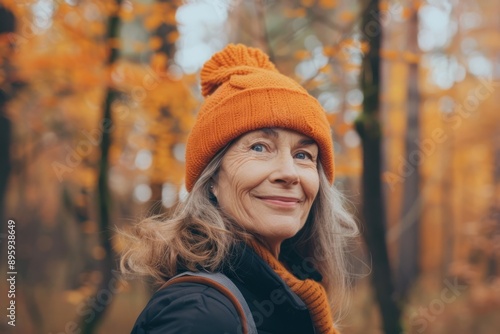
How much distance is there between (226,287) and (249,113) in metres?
0.66

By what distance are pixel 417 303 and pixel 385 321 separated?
8038 millimetres

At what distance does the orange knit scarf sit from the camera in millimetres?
2023

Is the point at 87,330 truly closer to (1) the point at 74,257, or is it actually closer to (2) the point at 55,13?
(2) the point at 55,13

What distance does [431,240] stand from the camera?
22.3 meters

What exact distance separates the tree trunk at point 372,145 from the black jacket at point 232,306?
330 cm

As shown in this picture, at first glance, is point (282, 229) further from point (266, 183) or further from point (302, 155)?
point (302, 155)

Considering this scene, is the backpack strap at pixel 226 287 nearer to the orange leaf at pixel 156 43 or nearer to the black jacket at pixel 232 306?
the black jacket at pixel 232 306

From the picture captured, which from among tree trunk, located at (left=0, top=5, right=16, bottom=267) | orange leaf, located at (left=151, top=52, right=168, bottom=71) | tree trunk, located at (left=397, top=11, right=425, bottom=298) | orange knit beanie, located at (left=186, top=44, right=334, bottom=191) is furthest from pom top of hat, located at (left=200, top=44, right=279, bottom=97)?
tree trunk, located at (left=397, top=11, right=425, bottom=298)

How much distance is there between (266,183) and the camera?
204cm

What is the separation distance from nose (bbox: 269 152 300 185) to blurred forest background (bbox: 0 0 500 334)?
814 millimetres

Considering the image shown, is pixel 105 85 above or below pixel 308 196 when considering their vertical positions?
above

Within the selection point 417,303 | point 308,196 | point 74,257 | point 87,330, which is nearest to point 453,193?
point 417,303

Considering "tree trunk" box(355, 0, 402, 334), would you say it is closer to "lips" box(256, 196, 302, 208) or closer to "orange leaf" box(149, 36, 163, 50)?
"orange leaf" box(149, 36, 163, 50)

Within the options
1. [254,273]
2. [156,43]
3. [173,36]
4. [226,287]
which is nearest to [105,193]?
[156,43]
